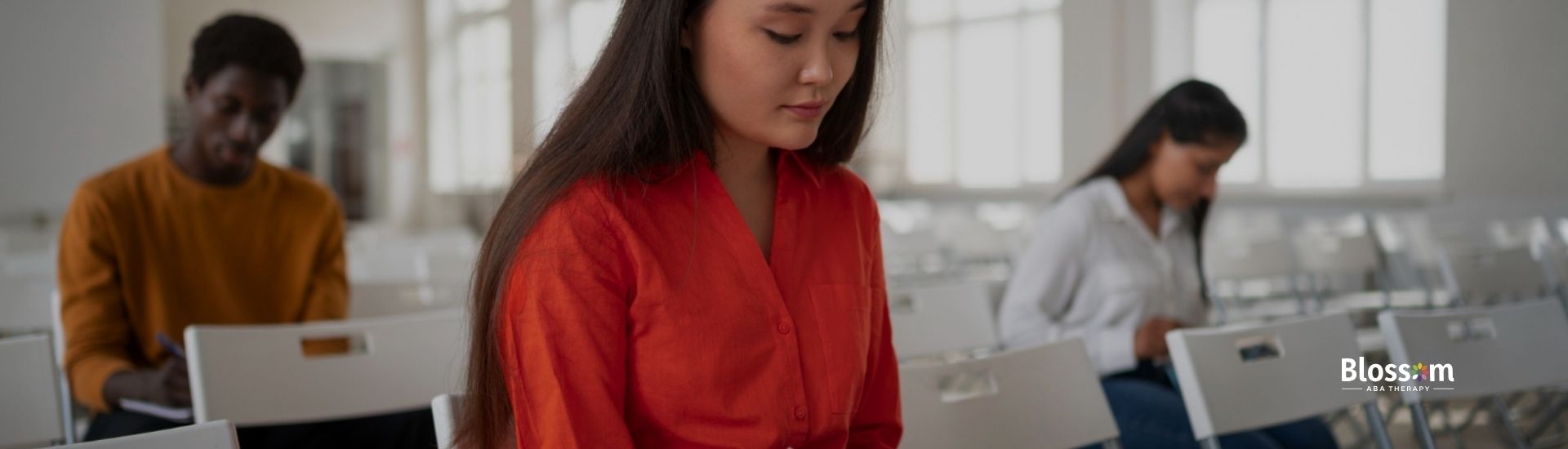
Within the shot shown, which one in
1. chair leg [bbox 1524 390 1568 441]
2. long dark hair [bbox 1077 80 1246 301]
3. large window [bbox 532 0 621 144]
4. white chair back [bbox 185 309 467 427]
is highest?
large window [bbox 532 0 621 144]

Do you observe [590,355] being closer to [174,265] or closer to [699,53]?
[699,53]

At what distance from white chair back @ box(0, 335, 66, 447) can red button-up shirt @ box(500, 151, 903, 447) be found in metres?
1.04

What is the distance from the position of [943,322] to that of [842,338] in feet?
4.97

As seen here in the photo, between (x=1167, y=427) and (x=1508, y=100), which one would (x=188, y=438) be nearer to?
(x=1167, y=427)

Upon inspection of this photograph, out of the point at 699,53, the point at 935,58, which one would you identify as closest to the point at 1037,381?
the point at 699,53

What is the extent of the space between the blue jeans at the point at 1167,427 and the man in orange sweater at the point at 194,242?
1311mm

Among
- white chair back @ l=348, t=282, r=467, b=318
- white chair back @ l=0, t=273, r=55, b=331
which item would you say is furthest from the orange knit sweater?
white chair back @ l=0, t=273, r=55, b=331

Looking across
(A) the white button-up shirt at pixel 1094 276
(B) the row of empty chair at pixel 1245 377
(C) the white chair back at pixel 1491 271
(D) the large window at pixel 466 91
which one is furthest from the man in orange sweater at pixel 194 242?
(D) the large window at pixel 466 91

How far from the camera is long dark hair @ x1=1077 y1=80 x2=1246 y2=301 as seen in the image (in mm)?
2668

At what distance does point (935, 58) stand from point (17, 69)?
25.7 ft

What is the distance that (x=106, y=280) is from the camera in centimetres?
223

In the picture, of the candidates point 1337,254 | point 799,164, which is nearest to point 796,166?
point 799,164

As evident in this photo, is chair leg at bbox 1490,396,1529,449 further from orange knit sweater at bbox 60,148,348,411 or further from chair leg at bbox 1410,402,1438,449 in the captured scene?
orange knit sweater at bbox 60,148,348,411

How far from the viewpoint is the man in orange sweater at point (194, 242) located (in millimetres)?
2189
